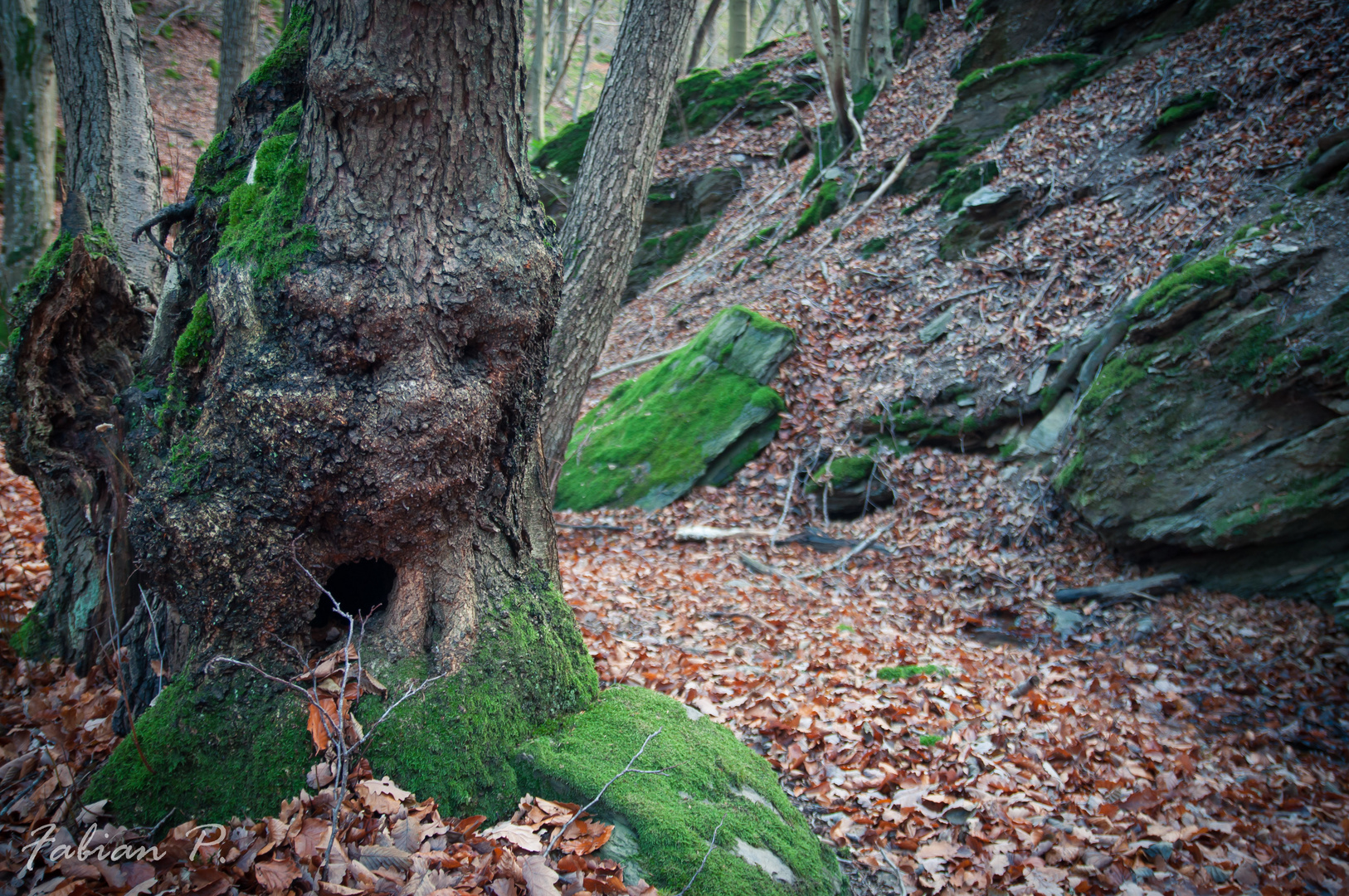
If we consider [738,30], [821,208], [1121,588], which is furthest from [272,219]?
[738,30]

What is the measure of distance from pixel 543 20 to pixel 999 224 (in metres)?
18.2

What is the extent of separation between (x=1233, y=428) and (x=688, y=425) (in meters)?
4.99

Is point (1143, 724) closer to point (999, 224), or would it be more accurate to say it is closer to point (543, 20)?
point (999, 224)

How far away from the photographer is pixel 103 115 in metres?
4.39

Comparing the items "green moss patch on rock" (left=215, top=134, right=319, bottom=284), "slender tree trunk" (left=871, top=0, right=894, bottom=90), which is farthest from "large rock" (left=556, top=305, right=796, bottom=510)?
"slender tree trunk" (left=871, top=0, right=894, bottom=90)

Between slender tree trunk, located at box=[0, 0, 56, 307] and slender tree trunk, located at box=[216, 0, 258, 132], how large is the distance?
5.86 ft

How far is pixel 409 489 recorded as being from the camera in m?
2.48

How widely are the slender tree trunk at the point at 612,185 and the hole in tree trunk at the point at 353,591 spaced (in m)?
1.92

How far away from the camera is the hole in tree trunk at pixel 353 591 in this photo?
2775 millimetres

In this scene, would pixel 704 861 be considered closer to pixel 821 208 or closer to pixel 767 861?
pixel 767 861

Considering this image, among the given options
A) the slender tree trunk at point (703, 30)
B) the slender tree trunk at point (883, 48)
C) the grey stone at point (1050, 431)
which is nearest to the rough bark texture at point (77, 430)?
the grey stone at point (1050, 431)

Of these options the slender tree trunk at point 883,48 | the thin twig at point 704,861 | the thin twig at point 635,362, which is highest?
the slender tree trunk at point 883,48

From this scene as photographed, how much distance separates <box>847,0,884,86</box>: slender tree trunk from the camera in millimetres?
11992
